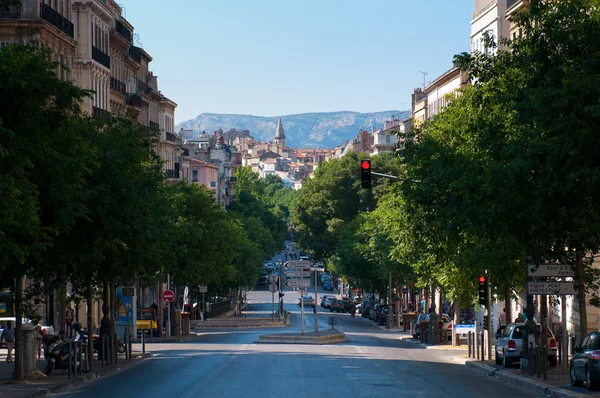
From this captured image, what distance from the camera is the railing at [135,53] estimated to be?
9976 centimetres

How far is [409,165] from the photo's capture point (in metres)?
48.1

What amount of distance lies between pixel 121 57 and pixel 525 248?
6552 cm

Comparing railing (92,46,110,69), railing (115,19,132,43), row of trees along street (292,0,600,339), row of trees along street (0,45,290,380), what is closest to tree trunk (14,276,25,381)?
row of trees along street (0,45,290,380)

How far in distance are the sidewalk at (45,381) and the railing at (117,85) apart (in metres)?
48.0

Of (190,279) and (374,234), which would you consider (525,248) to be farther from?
(374,234)

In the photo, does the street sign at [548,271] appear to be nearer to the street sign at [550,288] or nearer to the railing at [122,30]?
the street sign at [550,288]

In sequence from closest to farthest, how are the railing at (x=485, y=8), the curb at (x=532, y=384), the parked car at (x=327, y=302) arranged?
the curb at (x=532, y=384) → the railing at (x=485, y=8) → the parked car at (x=327, y=302)

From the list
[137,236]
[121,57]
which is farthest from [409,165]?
[121,57]

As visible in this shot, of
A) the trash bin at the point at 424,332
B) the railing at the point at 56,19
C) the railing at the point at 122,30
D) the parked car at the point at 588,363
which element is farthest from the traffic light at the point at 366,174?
the railing at the point at 122,30

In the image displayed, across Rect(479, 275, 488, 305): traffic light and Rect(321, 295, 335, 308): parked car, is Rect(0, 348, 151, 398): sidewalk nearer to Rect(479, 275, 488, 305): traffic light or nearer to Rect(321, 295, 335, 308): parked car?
Rect(479, 275, 488, 305): traffic light

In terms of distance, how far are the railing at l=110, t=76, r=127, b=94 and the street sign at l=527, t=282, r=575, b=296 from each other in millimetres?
59312

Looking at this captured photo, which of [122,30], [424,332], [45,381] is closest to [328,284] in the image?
[122,30]

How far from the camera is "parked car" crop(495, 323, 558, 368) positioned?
1613 inches

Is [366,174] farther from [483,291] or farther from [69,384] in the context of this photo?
[69,384]
